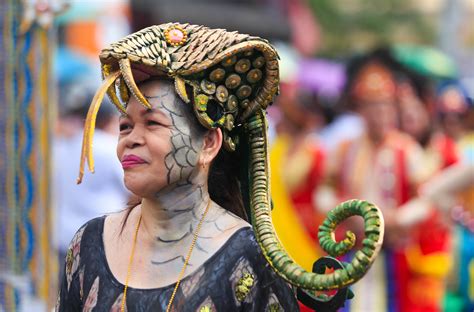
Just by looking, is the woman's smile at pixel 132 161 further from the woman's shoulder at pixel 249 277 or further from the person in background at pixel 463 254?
the person in background at pixel 463 254

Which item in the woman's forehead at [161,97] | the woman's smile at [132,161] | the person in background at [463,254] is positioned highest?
the woman's forehead at [161,97]

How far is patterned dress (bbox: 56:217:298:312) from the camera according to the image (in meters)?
4.11

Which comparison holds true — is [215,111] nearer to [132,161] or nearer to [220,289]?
[132,161]

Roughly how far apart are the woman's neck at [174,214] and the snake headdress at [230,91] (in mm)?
173

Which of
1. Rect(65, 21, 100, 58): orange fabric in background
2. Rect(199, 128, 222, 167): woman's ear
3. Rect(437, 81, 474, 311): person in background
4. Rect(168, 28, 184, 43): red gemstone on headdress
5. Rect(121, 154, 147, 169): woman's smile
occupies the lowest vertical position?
Rect(437, 81, 474, 311): person in background

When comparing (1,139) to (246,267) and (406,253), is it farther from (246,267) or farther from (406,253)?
(406,253)

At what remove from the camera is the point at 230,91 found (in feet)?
13.8

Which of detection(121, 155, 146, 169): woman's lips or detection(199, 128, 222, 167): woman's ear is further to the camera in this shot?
detection(199, 128, 222, 167): woman's ear

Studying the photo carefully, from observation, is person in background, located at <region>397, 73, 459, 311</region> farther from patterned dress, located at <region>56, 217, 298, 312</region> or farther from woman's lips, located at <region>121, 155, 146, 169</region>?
woman's lips, located at <region>121, 155, 146, 169</region>

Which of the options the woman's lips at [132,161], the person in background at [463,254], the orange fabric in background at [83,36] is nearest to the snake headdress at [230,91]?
the woman's lips at [132,161]

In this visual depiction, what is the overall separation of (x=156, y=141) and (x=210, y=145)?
0.19 metres

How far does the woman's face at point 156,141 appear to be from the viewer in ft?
13.5

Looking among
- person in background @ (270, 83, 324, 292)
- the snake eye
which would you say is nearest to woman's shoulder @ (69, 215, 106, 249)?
the snake eye

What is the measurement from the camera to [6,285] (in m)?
6.48
